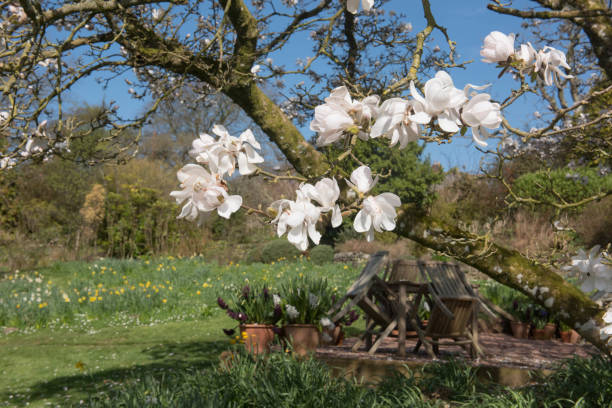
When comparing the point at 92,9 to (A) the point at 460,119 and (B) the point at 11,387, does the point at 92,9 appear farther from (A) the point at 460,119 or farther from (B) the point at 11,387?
(B) the point at 11,387

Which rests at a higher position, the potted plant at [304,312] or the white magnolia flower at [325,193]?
the white magnolia flower at [325,193]

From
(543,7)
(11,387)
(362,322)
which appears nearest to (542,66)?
(543,7)

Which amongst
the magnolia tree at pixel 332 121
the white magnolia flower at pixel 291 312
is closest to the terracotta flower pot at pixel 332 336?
the white magnolia flower at pixel 291 312

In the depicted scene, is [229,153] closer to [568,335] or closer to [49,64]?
[49,64]

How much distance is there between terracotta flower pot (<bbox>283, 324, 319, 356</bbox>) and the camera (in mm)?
5160

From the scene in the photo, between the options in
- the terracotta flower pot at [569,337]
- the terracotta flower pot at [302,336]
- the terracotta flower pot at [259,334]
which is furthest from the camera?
the terracotta flower pot at [569,337]

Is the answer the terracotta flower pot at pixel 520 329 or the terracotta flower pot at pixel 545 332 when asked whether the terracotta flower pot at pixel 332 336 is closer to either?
the terracotta flower pot at pixel 520 329

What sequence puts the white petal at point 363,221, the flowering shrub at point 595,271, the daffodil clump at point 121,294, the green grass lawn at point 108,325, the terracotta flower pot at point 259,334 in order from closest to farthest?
1. the white petal at point 363,221
2. the flowering shrub at point 595,271
3. the green grass lawn at point 108,325
4. the terracotta flower pot at point 259,334
5. the daffodil clump at point 121,294

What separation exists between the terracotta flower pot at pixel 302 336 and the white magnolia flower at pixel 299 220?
13.3 ft

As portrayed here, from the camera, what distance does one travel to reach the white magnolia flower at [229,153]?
1.29m

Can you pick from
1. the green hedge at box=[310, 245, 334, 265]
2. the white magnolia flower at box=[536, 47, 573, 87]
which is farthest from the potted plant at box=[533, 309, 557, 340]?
the green hedge at box=[310, 245, 334, 265]

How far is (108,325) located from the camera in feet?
23.1

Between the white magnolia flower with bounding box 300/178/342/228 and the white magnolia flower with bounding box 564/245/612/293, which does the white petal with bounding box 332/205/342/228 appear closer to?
the white magnolia flower with bounding box 300/178/342/228

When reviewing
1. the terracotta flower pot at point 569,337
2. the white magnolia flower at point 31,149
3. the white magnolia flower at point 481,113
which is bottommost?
the terracotta flower pot at point 569,337
